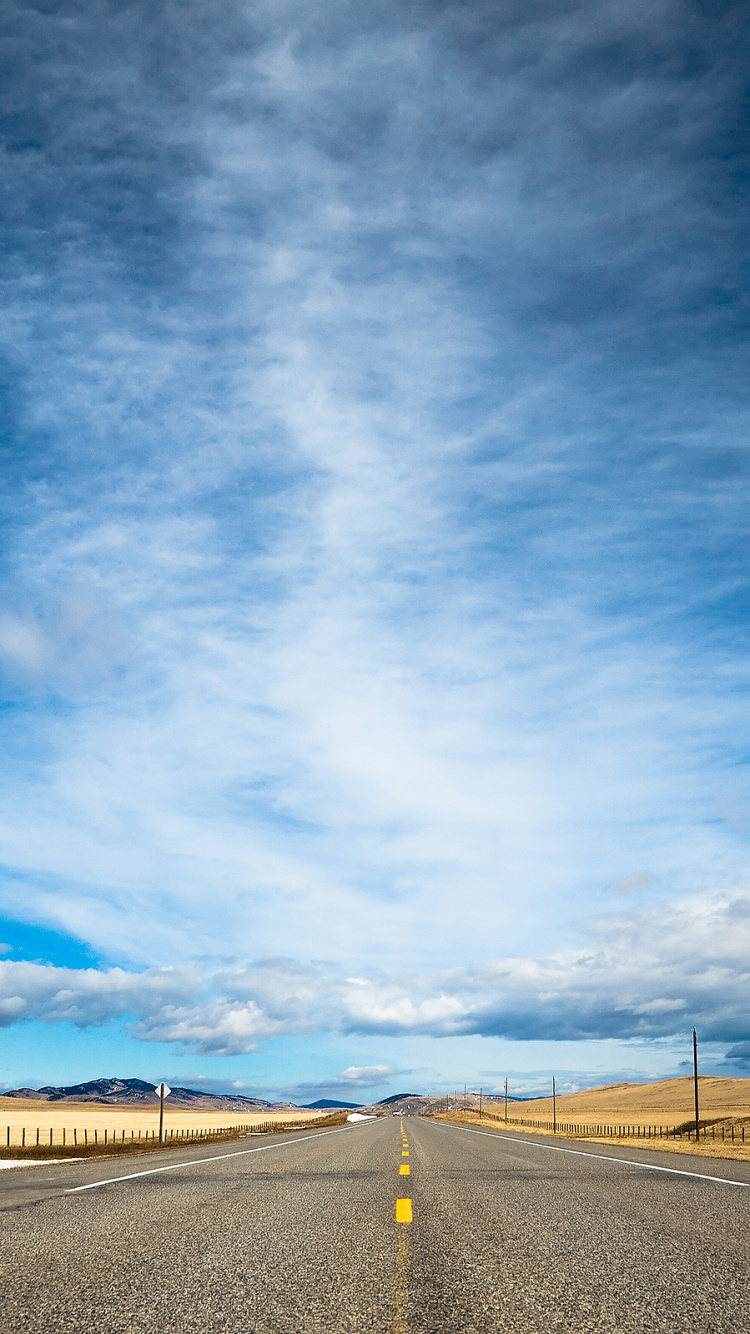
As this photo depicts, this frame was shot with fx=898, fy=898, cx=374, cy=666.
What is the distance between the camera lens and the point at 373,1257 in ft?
21.3

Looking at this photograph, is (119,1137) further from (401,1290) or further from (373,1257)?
(401,1290)

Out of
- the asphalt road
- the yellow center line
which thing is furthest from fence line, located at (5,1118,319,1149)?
the yellow center line

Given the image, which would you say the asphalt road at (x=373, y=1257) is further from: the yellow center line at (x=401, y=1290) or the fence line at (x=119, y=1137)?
the fence line at (x=119, y=1137)

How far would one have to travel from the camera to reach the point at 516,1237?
750cm

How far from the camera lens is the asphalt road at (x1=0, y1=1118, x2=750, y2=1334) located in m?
4.84

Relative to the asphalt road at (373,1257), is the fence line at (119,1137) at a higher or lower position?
lower

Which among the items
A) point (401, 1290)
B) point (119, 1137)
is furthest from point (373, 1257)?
point (119, 1137)

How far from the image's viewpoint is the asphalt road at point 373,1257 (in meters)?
4.84

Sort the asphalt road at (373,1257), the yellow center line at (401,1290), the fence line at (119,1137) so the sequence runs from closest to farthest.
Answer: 1. the yellow center line at (401,1290)
2. the asphalt road at (373,1257)
3. the fence line at (119,1137)

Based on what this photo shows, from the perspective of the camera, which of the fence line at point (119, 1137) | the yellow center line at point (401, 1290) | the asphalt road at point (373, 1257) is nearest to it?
the yellow center line at point (401, 1290)

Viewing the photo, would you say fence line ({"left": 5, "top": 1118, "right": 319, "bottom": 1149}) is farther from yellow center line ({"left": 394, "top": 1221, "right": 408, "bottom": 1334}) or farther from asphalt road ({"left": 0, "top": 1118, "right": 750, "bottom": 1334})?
yellow center line ({"left": 394, "top": 1221, "right": 408, "bottom": 1334})

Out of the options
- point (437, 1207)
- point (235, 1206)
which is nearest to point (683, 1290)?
point (437, 1207)

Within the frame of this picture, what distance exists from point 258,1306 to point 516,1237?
10.8ft

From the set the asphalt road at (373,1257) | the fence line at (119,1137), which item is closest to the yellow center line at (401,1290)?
the asphalt road at (373,1257)
